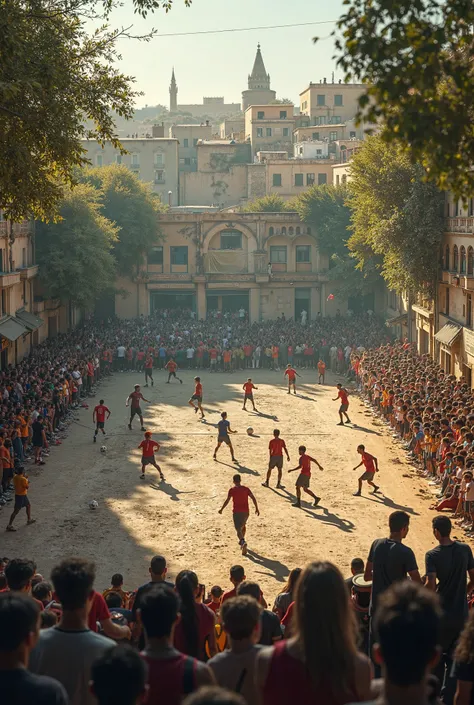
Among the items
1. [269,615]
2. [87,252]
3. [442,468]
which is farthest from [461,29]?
[87,252]

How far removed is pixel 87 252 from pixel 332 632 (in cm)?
4005

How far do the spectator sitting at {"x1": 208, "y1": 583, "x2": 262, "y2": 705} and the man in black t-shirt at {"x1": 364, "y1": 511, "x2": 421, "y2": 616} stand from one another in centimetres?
366

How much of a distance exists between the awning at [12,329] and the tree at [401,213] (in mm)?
14160

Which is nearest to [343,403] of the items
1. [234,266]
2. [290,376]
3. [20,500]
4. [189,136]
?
[290,376]

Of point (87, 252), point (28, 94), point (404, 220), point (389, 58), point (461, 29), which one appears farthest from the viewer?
point (87, 252)

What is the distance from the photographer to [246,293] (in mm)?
58375

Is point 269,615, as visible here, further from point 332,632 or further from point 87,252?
point 87,252

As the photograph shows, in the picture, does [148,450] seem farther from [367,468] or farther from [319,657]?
[319,657]

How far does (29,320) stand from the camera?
4022 centimetres

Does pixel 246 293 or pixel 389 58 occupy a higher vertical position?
pixel 389 58

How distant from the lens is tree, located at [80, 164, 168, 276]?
53875 mm

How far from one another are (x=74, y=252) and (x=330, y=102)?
50375mm

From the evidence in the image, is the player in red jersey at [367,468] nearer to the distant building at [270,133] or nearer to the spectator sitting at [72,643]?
the spectator sitting at [72,643]

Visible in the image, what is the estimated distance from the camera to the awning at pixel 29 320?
3909 cm
